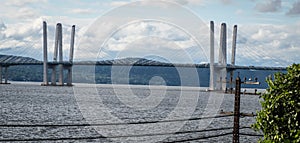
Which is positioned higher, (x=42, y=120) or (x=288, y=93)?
Answer: (x=288, y=93)

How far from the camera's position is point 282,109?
24.6 feet

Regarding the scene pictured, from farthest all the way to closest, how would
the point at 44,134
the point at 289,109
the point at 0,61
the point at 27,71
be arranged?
the point at 27,71, the point at 0,61, the point at 44,134, the point at 289,109

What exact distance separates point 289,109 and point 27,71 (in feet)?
546

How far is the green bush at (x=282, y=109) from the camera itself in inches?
290

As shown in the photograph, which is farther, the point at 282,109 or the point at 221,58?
the point at 221,58

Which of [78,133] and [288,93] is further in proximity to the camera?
[78,133]

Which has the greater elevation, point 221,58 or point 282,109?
point 221,58

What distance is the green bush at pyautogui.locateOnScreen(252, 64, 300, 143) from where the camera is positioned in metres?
7.38

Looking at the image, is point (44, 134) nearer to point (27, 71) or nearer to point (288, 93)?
point (288, 93)

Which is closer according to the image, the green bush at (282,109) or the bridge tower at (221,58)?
the green bush at (282,109)

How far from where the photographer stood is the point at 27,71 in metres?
169

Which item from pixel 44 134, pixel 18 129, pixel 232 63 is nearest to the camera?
pixel 44 134

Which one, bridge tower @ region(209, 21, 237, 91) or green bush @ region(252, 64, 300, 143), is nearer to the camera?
green bush @ region(252, 64, 300, 143)

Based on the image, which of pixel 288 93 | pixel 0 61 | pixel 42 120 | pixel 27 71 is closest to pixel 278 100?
pixel 288 93
